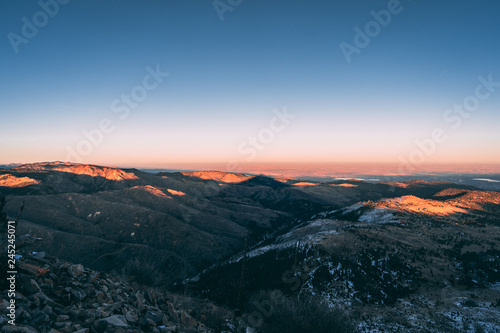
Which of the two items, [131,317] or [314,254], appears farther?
[314,254]

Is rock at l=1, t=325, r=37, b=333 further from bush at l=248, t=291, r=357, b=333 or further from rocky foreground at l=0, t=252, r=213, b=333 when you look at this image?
bush at l=248, t=291, r=357, b=333

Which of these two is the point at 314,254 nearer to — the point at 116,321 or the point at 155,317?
the point at 155,317

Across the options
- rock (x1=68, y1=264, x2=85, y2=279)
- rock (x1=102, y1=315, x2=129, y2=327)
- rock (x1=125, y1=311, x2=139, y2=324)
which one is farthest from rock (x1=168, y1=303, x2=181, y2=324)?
rock (x1=68, y1=264, x2=85, y2=279)

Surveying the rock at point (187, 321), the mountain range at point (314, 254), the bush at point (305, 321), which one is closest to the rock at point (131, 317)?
the rock at point (187, 321)

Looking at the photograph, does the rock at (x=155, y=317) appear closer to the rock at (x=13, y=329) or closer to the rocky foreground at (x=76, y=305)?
the rocky foreground at (x=76, y=305)

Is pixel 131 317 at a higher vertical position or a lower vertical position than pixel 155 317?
higher

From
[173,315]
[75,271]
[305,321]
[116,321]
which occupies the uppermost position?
[75,271]

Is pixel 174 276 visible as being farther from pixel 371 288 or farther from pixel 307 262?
pixel 371 288

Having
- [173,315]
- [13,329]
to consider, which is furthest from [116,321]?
[173,315]
